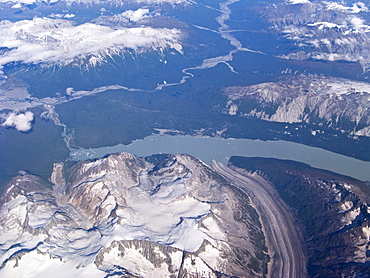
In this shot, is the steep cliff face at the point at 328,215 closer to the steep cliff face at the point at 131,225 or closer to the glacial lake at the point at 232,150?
the steep cliff face at the point at 131,225

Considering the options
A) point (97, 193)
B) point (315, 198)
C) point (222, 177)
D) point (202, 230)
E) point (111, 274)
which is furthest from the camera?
point (222, 177)

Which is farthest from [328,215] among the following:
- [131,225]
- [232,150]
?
[232,150]

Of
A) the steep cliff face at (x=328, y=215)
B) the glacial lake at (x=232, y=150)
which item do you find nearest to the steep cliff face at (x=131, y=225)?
the steep cliff face at (x=328, y=215)

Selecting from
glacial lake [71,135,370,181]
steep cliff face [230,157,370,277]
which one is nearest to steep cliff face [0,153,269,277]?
steep cliff face [230,157,370,277]

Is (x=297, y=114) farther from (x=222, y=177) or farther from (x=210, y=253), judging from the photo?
(x=210, y=253)

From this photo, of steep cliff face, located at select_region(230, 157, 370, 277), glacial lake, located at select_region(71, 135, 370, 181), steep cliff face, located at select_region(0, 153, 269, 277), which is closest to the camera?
steep cliff face, located at select_region(0, 153, 269, 277)

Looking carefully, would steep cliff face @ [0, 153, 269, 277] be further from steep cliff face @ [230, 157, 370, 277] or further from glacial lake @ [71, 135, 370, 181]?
glacial lake @ [71, 135, 370, 181]

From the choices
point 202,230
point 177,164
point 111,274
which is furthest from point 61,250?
point 177,164
